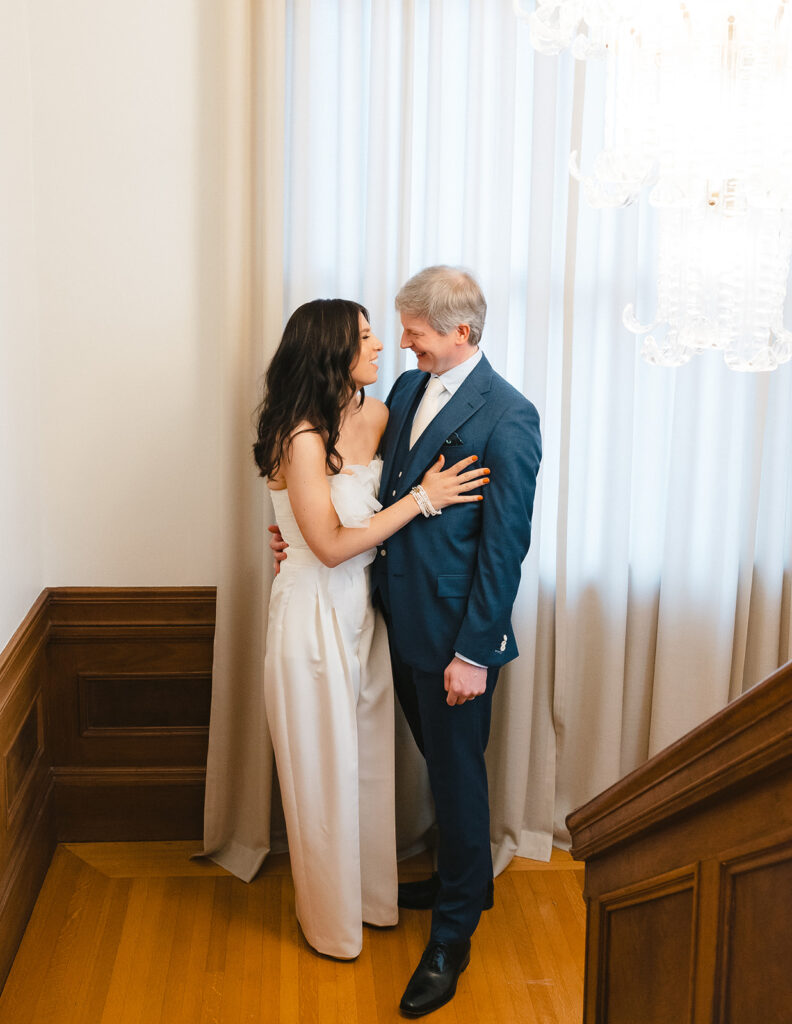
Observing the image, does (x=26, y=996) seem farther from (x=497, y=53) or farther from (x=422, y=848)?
(x=497, y=53)

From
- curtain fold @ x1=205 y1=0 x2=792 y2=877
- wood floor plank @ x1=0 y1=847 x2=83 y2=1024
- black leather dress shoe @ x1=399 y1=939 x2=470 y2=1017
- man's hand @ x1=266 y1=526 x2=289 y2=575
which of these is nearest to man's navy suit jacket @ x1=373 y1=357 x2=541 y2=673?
man's hand @ x1=266 y1=526 x2=289 y2=575

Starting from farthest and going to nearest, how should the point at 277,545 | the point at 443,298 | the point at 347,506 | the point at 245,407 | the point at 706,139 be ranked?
the point at 245,407, the point at 277,545, the point at 347,506, the point at 443,298, the point at 706,139

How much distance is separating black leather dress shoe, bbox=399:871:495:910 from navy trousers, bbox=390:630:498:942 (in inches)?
9.5

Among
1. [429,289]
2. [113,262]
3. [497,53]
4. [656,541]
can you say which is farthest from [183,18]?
[656,541]

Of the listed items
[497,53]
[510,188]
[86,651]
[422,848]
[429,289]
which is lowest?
[422,848]

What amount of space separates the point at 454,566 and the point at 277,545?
54 cm

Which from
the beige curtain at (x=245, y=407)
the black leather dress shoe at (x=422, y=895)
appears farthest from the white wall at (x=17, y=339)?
the black leather dress shoe at (x=422, y=895)

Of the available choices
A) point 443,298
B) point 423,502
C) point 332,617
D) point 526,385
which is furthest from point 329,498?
point 526,385

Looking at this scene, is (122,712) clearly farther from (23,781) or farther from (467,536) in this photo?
(467,536)

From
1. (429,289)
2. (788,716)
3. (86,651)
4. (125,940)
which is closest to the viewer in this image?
(788,716)

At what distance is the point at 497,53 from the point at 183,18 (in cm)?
88

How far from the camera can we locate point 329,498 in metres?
2.47

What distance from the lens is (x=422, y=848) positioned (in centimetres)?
322

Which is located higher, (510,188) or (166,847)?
(510,188)
